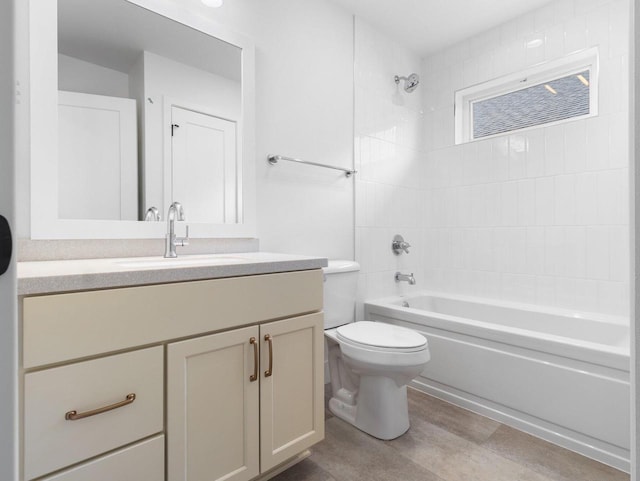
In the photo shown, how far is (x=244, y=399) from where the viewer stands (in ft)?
3.92

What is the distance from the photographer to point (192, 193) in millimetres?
1687

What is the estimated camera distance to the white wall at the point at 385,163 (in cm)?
250

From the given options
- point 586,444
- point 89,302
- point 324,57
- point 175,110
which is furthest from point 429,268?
point 89,302

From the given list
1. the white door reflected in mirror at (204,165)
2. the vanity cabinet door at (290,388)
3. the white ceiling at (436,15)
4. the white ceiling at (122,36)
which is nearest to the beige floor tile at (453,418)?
the vanity cabinet door at (290,388)

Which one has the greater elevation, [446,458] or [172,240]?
[172,240]

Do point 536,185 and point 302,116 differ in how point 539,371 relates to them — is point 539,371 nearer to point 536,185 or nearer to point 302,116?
point 536,185

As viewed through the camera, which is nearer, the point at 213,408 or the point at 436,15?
the point at 213,408

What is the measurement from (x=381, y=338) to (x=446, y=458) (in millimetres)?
573

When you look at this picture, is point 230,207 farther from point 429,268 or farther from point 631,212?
point 429,268

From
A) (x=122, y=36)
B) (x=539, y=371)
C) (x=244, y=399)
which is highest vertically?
(x=122, y=36)

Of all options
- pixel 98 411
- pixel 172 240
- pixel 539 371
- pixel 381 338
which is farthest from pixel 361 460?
pixel 172 240

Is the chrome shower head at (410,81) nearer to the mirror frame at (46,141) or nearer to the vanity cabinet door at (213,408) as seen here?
the mirror frame at (46,141)
